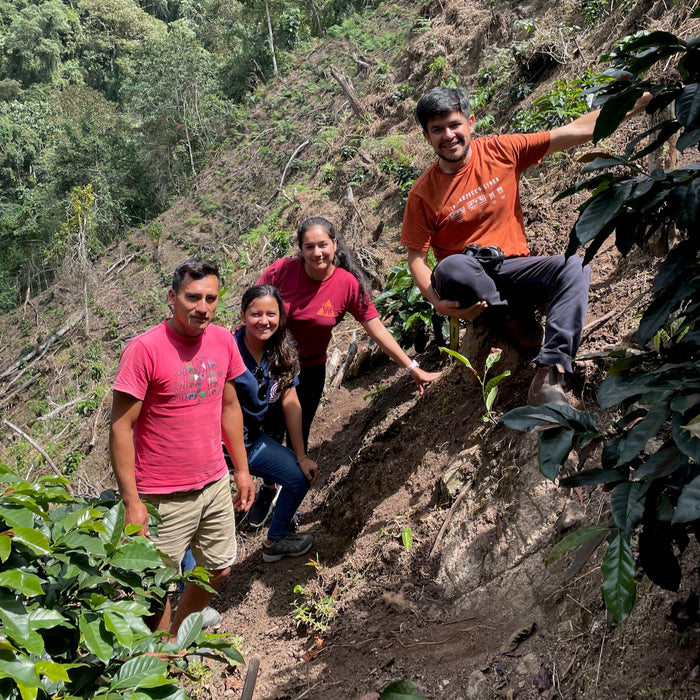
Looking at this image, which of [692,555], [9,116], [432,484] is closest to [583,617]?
[692,555]

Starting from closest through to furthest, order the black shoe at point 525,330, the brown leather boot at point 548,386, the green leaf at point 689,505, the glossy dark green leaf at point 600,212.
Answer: the green leaf at point 689,505 → the glossy dark green leaf at point 600,212 → the brown leather boot at point 548,386 → the black shoe at point 525,330

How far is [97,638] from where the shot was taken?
1.65 meters

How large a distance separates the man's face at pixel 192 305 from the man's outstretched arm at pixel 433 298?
41.4 inches

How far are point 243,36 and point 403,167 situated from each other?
63.5 feet

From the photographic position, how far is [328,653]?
3254mm

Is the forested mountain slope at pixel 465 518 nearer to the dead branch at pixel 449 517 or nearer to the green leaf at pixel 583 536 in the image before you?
the dead branch at pixel 449 517

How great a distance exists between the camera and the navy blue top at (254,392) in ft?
12.3

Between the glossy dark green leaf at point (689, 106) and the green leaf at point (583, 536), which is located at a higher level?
the glossy dark green leaf at point (689, 106)

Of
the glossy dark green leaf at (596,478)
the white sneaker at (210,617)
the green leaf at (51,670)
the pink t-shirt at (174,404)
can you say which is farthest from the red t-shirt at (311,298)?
the green leaf at (51,670)

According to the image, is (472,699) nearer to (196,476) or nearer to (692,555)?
(692,555)

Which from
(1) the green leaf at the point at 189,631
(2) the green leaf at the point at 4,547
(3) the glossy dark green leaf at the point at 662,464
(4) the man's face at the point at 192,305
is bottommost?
(1) the green leaf at the point at 189,631

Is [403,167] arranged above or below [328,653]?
above

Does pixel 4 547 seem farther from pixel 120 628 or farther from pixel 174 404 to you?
pixel 174 404

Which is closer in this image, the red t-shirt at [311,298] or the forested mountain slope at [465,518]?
the forested mountain slope at [465,518]
